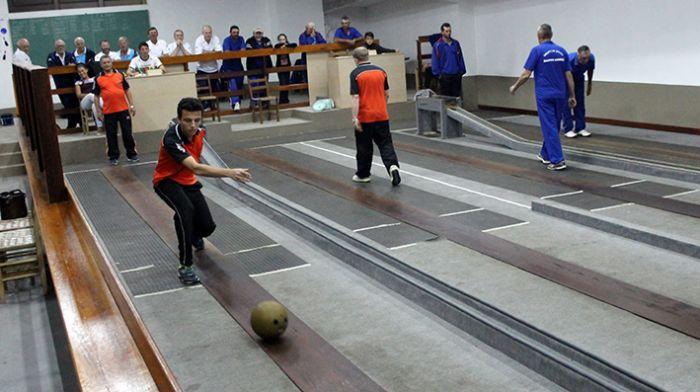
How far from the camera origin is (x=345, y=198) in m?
9.04

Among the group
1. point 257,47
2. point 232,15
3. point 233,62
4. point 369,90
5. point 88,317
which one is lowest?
point 88,317

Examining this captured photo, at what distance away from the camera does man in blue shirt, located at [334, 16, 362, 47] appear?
53.1ft

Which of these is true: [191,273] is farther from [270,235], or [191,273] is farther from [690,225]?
[690,225]

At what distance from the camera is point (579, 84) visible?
40.6 feet

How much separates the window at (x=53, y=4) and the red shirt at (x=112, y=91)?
7.44 m

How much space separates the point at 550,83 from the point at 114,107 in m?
6.76

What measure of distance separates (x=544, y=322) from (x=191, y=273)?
2859 millimetres

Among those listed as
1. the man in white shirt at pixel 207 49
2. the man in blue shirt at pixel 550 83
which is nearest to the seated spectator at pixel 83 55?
the man in white shirt at pixel 207 49

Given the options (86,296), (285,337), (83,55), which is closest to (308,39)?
(83,55)

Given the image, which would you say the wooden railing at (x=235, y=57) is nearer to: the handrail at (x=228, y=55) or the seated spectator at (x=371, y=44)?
the handrail at (x=228, y=55)

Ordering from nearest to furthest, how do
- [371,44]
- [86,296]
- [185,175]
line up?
[86,296]
[185,175]
[371,44]

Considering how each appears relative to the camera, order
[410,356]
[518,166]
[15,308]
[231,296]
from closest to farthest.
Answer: [410,356] → [231,296] → [15,308] → [518,166]

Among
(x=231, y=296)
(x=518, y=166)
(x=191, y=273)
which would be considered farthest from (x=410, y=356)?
(x=518, y=166)

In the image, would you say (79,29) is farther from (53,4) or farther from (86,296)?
(86,296)
